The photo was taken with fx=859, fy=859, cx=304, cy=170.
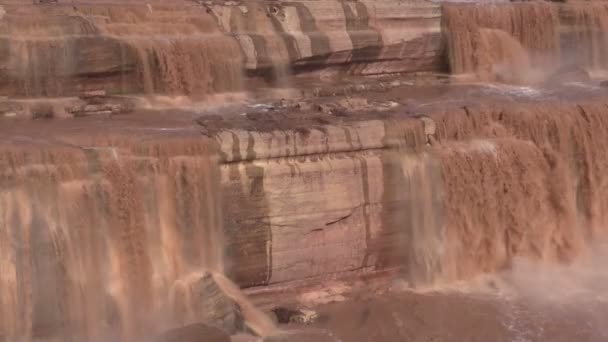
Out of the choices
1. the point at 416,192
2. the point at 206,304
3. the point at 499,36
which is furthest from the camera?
the point at 499,36

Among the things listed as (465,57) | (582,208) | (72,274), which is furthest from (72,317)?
(465,57)

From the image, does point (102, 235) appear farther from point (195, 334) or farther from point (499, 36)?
point (499, 36)

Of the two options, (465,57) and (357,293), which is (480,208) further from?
(465,57)

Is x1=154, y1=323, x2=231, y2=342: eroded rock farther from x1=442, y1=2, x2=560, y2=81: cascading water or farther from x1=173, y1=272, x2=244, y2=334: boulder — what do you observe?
x1=442, y1=2, x2=560, y2=81: cascading water

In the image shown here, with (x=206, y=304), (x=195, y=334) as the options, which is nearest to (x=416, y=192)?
(x=206, y=304)

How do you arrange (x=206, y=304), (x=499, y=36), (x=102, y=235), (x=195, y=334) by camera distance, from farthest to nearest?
(x=499, y=36) → (x=206, y=304) → (x=102, y=235) → (x=195, y=334)

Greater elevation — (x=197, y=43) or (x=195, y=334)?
(x=197, y=43)

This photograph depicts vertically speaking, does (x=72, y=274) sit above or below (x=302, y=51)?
below

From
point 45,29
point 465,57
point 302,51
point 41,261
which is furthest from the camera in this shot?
point 465,57

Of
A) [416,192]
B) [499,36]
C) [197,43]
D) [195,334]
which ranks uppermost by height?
[197,43]

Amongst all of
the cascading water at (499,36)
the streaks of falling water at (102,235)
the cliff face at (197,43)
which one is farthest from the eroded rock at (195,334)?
the cascading water at (499,36)

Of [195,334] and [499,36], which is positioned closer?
[195,334]
